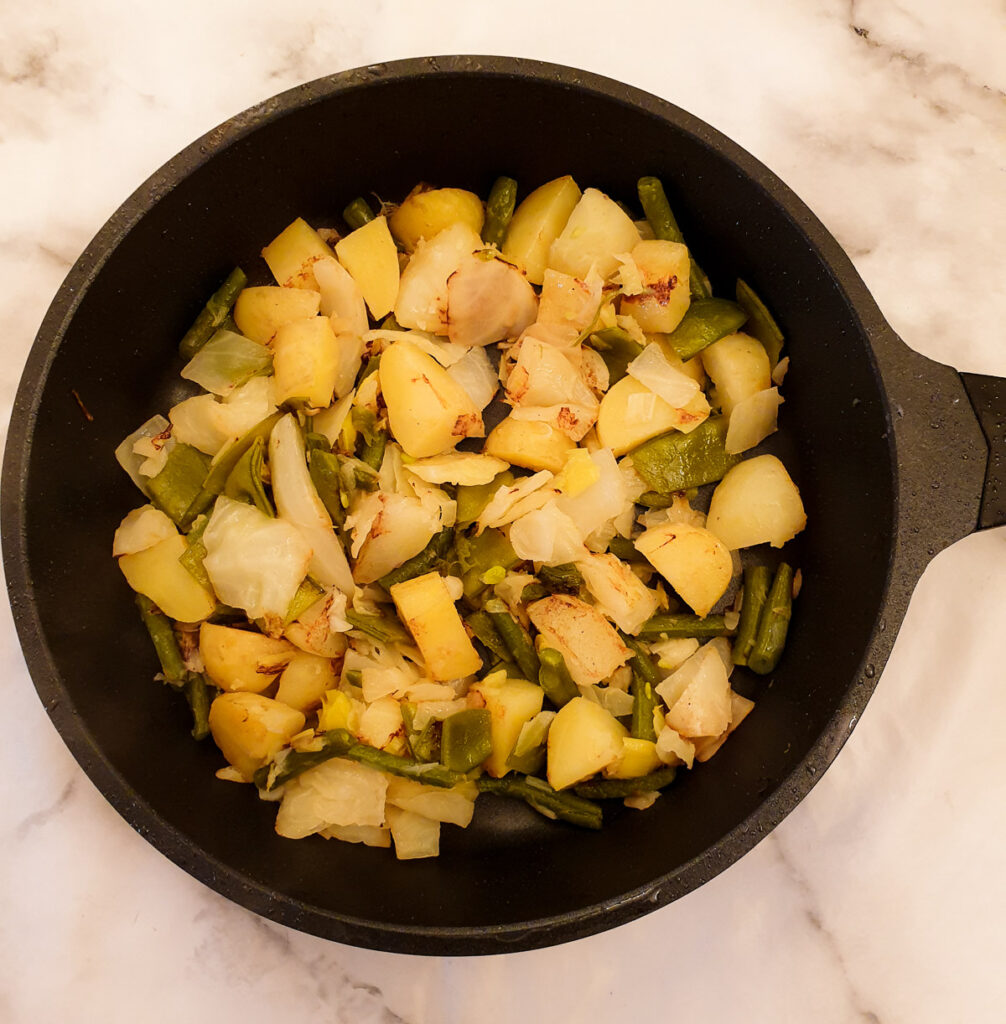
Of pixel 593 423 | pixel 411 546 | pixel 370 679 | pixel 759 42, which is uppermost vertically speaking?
pixel 759 42

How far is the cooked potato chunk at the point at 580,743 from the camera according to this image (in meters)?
1.53

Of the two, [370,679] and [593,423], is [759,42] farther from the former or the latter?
[370,679]

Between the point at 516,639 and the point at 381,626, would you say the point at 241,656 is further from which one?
the point at 516,639

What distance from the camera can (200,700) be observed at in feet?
5.23

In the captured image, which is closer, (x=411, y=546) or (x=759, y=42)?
(x=411, y=546)

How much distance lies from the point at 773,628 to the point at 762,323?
571mm

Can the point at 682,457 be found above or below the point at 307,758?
above

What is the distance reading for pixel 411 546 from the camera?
1.59m

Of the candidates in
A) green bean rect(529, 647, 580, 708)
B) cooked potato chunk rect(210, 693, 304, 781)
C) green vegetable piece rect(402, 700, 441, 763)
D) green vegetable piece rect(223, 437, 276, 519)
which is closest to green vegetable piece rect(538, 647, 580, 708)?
green bean rect(529, 647, 580, 708)

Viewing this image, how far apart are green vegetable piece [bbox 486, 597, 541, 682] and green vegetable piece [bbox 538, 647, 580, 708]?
15mm

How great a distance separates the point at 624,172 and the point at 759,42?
0.48 meters

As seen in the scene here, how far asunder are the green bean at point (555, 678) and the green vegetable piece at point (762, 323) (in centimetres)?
70

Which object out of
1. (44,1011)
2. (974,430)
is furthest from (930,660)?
(44,1011)

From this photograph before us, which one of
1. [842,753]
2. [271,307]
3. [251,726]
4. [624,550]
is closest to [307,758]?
[251,726]
